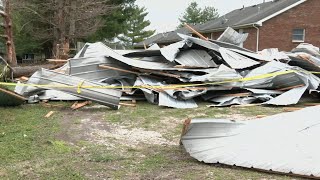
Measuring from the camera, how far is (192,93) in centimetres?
903

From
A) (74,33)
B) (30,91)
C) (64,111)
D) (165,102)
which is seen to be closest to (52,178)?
(64,111)

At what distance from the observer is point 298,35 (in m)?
27.2

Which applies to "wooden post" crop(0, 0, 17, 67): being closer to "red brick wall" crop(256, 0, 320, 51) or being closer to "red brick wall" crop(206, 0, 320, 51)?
"red brick wall" crop(206, 0, 320, 51)

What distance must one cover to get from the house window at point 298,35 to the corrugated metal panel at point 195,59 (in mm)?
18766

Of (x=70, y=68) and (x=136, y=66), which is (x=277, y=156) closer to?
(x=136, y=66)

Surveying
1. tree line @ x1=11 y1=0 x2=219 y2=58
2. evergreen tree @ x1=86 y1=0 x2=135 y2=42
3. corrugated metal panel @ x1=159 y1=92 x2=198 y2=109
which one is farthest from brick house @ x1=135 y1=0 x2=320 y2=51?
corrugated metal panel @ x1=159 y1=92 x2=198 y2=109

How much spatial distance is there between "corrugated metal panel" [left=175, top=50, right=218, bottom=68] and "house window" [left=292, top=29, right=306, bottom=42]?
18766 mm

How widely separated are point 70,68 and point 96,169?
5700 millimetres

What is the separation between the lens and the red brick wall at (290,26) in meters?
26.0

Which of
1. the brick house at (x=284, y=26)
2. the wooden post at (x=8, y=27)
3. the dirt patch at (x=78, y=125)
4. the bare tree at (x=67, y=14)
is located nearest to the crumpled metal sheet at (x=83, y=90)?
the dirt patch at (x=78, y=125)

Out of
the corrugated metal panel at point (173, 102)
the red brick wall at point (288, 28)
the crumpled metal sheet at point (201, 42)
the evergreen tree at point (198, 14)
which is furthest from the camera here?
the evergreen tree at point (198, 14)

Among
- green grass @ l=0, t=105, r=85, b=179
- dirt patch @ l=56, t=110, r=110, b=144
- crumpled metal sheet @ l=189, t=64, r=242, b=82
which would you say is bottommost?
dirt patch @ l=56, t=110, r=110, b=144

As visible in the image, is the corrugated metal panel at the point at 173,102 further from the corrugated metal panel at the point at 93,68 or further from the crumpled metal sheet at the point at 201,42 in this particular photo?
the crumpled metal sheet at the point at 201,42

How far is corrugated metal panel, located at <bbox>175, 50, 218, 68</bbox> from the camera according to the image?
1008 cm
